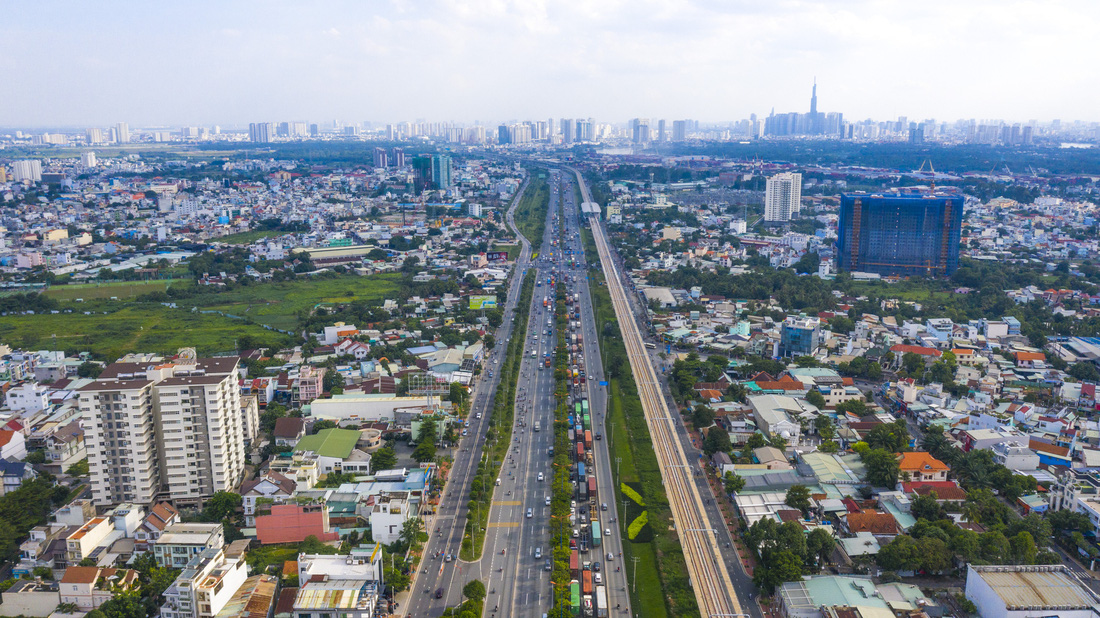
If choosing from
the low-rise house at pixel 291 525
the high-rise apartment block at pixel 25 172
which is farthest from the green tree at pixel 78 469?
the high-rise apartment block at pixel 25 172

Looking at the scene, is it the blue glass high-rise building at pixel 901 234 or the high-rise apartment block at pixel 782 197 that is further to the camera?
the high-rise apartment block at pixel 782 197

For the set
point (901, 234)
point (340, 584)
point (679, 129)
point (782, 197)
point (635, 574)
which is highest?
point (679, 129)

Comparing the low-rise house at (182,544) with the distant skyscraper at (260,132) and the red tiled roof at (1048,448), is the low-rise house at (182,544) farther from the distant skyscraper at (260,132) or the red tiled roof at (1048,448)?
the distant skyscraper at (260,132)

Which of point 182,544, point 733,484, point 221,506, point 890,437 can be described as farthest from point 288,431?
point 890,437

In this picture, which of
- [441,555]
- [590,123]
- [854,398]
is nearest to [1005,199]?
[854,398]

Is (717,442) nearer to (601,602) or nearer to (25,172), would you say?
(601,602)

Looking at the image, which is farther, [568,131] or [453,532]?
[568,131]

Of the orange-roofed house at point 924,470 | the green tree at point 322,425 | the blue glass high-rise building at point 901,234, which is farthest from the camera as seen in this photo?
the blue glass high-rise building at point 901,234

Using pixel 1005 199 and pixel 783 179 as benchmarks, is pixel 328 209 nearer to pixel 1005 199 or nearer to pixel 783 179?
pixel 783 179
